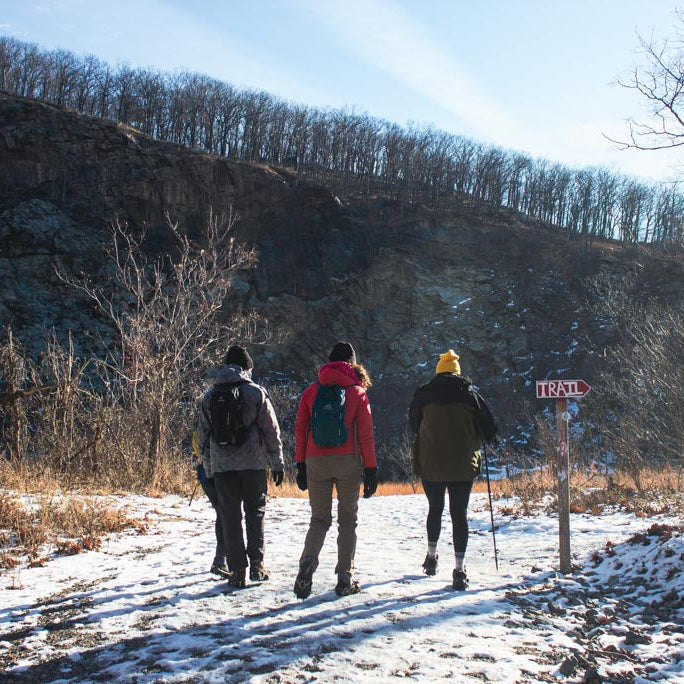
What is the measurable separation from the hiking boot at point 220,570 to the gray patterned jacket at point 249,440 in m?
0.87

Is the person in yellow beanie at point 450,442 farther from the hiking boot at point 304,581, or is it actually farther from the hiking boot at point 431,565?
the hiking boot at point 304,581

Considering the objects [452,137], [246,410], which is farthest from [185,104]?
[246,410]

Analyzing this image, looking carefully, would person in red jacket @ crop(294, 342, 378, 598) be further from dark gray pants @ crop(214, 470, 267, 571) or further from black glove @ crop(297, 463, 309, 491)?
dark gray pants @ crop(214, 470, 267, 571)

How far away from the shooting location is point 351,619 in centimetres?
403

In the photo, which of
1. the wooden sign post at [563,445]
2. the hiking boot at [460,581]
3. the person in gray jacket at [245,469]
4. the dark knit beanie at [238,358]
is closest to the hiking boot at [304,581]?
the person in gray jacket at [245,469]

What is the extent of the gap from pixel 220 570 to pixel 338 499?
Answer: 1.37 metres

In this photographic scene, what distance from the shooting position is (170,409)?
1251 centimetres

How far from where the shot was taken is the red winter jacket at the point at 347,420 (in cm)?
460

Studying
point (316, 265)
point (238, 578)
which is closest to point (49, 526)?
point (238, 578)

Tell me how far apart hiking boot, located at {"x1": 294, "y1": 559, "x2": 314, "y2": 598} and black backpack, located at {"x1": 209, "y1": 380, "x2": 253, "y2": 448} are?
102 centimetres

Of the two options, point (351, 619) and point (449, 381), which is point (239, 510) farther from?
point (449, 381)

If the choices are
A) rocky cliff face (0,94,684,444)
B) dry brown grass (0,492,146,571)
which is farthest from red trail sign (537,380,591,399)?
rocky cliff face (0,94,684,444)

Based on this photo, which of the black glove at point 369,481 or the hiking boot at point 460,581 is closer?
the black glove at point 369,481

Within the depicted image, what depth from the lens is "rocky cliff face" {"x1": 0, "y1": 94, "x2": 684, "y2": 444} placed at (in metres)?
42.9
